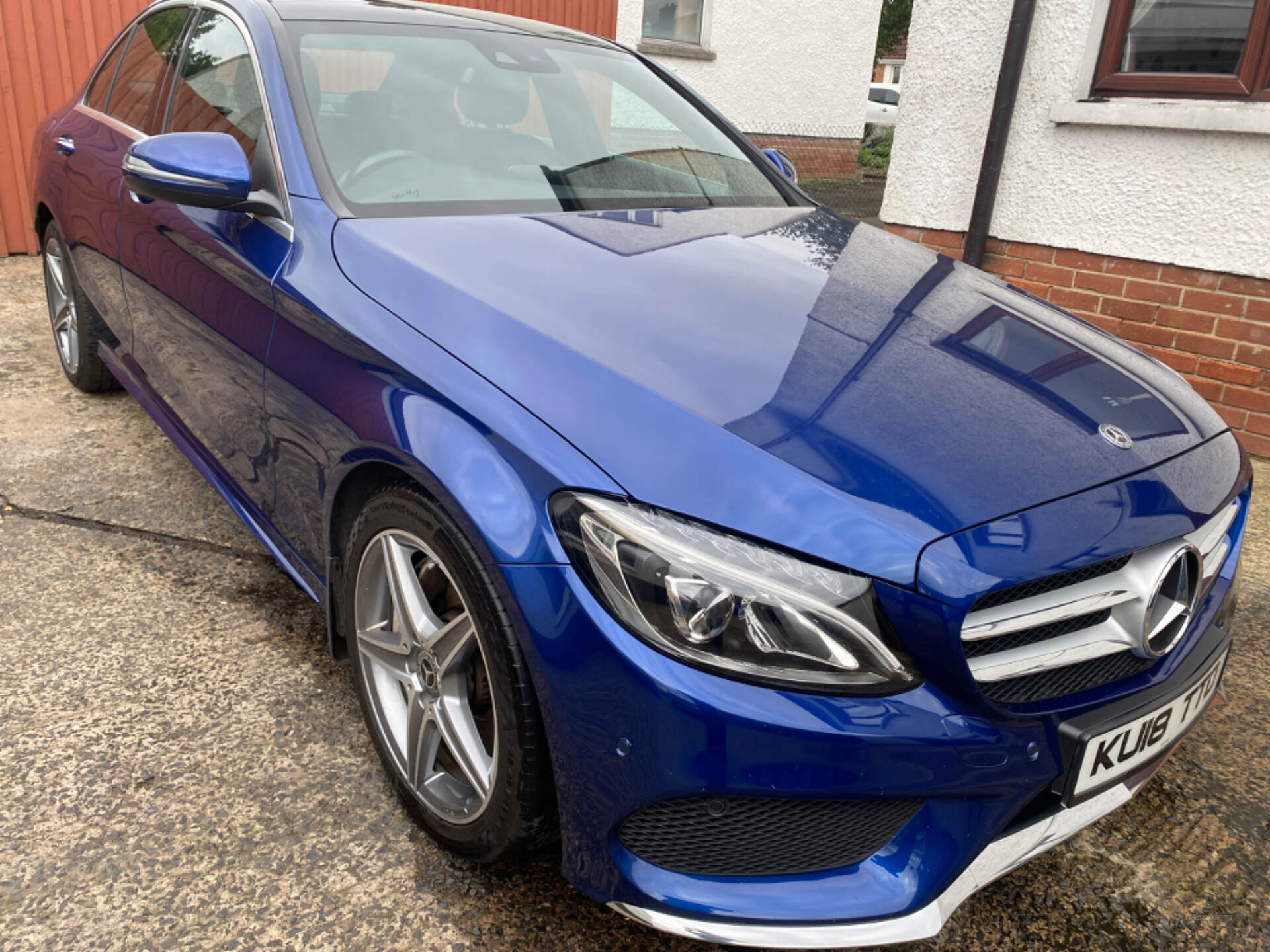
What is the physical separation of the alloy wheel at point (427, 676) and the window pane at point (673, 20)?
9954mm

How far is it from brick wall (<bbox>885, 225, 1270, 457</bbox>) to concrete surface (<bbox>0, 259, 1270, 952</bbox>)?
5.11 ft

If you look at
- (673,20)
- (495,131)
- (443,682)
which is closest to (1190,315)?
(495,131)

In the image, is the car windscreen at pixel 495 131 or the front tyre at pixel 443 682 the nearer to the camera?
the front tyre at pixel 443 682

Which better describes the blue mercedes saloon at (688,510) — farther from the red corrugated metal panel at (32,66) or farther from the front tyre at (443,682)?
the red corrugated metal panel at (32,66)

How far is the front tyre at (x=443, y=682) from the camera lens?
1484mm

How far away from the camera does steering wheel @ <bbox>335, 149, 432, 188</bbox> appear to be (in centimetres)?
212

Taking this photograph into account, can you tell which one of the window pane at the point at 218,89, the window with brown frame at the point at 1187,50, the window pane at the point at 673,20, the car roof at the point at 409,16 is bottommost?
the window pane at the point at 218,89

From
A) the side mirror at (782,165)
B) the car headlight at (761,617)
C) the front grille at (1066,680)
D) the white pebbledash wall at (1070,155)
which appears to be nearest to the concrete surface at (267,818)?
the front grille at (1066,680)

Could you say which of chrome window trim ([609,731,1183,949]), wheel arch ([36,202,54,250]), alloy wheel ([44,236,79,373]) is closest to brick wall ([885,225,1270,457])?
chrome window trim ([609,731,1183,949])

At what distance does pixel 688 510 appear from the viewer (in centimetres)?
133

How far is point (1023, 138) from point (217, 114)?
3.61 m

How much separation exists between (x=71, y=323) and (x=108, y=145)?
0.97 m

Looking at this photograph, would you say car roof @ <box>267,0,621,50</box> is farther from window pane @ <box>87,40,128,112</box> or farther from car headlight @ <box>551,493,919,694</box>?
car headlight @ <box>551,493,919,694</box>

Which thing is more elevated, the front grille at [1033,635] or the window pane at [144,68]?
the window pane at [144,68]
